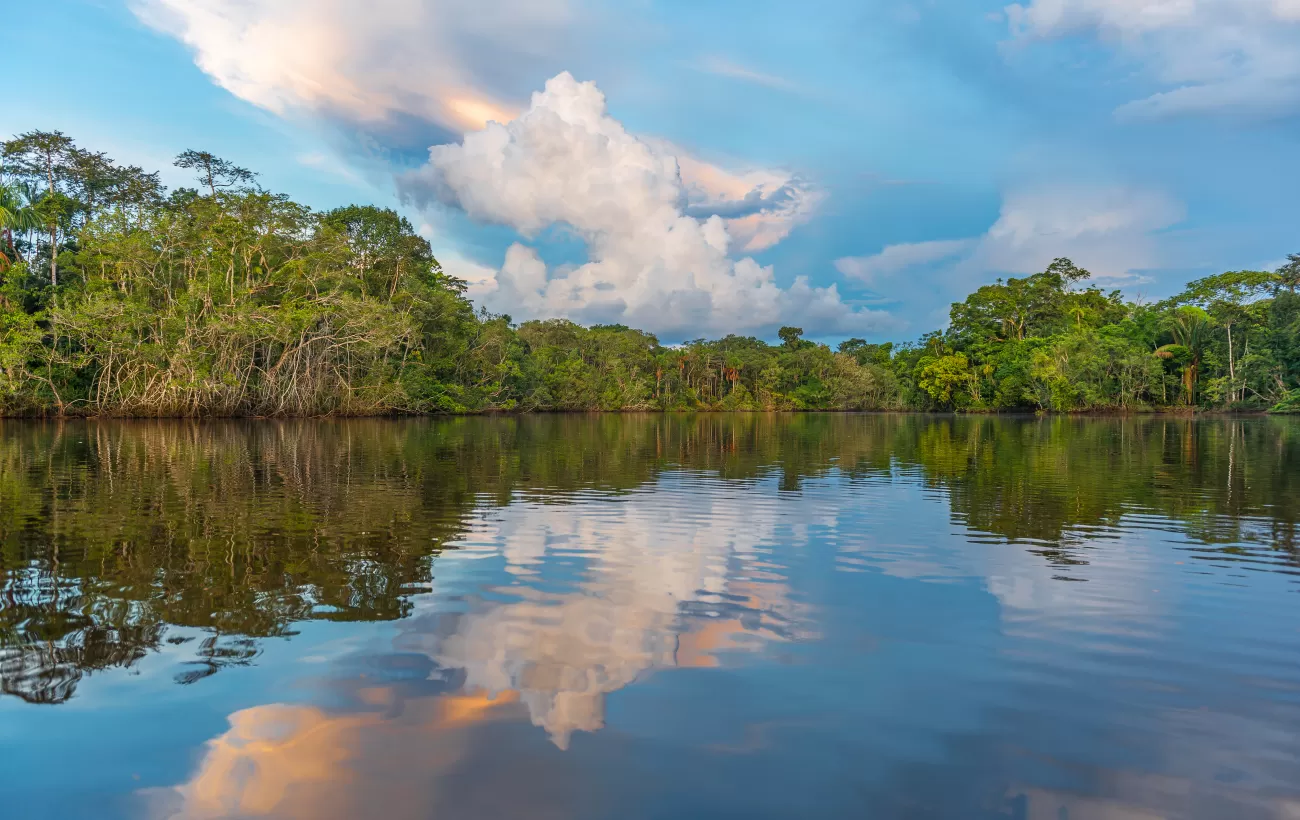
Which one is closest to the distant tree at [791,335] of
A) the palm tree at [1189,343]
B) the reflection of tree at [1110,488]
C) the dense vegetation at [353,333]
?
the dense vegetation at [353,333]

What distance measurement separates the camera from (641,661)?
505cm

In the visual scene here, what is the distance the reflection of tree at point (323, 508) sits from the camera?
575 centimetres

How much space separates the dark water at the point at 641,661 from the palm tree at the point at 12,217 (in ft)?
123

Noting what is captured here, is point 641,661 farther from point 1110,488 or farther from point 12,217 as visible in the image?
point 12,217

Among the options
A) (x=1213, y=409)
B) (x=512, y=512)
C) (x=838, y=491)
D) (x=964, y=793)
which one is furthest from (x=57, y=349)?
(x=1213, y=409)

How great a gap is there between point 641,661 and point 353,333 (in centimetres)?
4247

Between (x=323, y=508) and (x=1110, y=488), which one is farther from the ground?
(x=1110, y=488)

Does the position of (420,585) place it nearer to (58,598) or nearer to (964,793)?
(58,598)

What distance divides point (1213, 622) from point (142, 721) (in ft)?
25.3

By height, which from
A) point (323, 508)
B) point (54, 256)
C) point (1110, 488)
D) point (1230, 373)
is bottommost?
point (323, 508)

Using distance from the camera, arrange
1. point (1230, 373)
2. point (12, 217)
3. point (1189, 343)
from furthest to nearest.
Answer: point (1189, 343) < point (1230, 373) < point (12, 217)

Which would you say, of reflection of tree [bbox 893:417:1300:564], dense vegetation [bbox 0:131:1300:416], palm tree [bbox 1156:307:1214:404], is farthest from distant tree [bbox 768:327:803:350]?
reflection of tree [bbox 893:417:1300:564]

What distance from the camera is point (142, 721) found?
157 inches

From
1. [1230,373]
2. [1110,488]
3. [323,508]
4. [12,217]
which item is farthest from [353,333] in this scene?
[1230,373]
